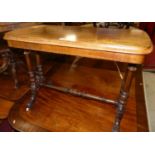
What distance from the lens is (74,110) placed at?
1.46m

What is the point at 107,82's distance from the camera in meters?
1.88

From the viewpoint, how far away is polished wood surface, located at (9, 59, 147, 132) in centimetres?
129

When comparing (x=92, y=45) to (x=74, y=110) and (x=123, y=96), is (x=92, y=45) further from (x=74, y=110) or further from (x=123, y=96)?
(x=74, y=110)

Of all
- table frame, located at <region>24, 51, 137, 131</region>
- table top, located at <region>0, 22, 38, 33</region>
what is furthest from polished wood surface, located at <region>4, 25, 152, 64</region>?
table top, located at <region>0, 22, 38, 33</region>

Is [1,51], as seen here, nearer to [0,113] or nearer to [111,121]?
[0,113]

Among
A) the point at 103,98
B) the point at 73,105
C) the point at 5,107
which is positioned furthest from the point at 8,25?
the point at 103,98

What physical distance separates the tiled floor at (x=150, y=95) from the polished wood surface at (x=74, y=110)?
0.13 meters

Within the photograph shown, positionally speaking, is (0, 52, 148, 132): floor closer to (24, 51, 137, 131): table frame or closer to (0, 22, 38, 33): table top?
(24, 51, 137, 131): table frame

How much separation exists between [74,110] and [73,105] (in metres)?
0.07

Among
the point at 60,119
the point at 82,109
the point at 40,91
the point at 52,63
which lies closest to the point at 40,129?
the point at 60,119
